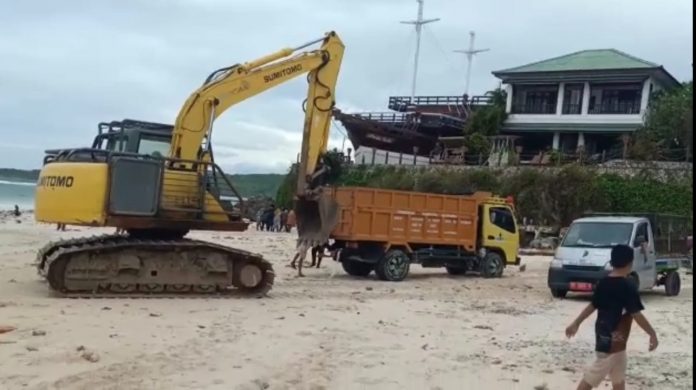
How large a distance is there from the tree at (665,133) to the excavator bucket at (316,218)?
25.4 m

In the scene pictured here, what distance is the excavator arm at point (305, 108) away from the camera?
15.3 meters

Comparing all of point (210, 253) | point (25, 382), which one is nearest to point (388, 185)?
point (210, 253)

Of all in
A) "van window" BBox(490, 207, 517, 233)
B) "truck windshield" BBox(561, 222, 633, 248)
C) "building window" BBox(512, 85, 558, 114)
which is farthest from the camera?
"building window" BBox(512, 85, 558, 114)

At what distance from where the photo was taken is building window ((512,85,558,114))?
5175cm

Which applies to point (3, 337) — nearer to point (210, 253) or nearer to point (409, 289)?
point (210, 253)

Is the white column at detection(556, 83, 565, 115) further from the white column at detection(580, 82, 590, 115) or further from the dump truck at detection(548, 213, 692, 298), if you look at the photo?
the dump truck at detection(548, 213, 692, 298)

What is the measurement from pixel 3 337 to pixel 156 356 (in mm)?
2085

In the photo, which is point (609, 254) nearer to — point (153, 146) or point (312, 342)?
point (312, 342)

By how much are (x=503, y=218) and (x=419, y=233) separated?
11.3 feet

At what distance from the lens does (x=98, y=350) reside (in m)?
9.19

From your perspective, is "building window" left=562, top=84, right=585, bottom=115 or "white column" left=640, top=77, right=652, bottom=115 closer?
"white column" left=640, top=77, right=652, bottom=115

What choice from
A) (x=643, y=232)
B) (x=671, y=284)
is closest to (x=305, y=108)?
(x=643, y=232)

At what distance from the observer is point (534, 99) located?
173ft

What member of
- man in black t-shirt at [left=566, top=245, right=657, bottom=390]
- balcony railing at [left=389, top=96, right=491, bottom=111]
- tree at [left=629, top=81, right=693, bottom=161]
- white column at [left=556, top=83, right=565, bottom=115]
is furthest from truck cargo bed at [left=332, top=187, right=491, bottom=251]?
balcony railing at [left=389, top=96, right=491, bottom=111]
